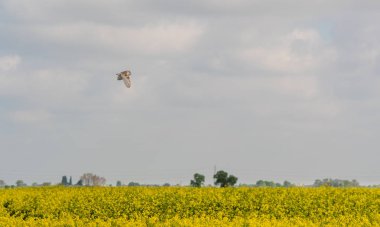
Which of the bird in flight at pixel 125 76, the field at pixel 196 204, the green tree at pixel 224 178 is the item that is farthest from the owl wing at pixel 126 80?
the green tree at pixel 224 178

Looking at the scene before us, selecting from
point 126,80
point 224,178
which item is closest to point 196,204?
point 126,80

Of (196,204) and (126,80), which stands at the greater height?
(126,80)

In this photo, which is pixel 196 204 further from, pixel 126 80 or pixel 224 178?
pixel 224 178

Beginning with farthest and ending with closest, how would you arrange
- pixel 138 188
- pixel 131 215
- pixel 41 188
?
1. pixel 41 188
2. pixel 138 188
3. pixel 131 215

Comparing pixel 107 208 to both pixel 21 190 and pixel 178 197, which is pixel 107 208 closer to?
pixel 178 197

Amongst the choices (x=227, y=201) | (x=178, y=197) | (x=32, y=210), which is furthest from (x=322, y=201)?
(x=32, y=210)

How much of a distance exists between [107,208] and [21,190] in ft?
15.4

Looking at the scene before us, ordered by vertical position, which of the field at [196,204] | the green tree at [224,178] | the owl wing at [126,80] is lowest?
the field at [196,204]

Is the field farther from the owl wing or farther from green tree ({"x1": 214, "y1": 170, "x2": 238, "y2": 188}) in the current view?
green tree ({"x1": 214, "y1": 170, "x2": 238, "y2": 188})

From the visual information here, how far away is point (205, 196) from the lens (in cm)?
2289

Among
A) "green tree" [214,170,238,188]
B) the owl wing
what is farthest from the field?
"green tree" [214,170,238,188]

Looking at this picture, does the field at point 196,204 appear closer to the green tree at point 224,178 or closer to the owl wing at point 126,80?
the owl wing at point 126,80

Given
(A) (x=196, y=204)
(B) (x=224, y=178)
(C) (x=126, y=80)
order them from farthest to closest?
(B) (x=224, y=178)
(C) (x=126, y=80)
(A) (x=196, y=204)

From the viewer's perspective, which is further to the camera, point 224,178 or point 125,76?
point 224,178
